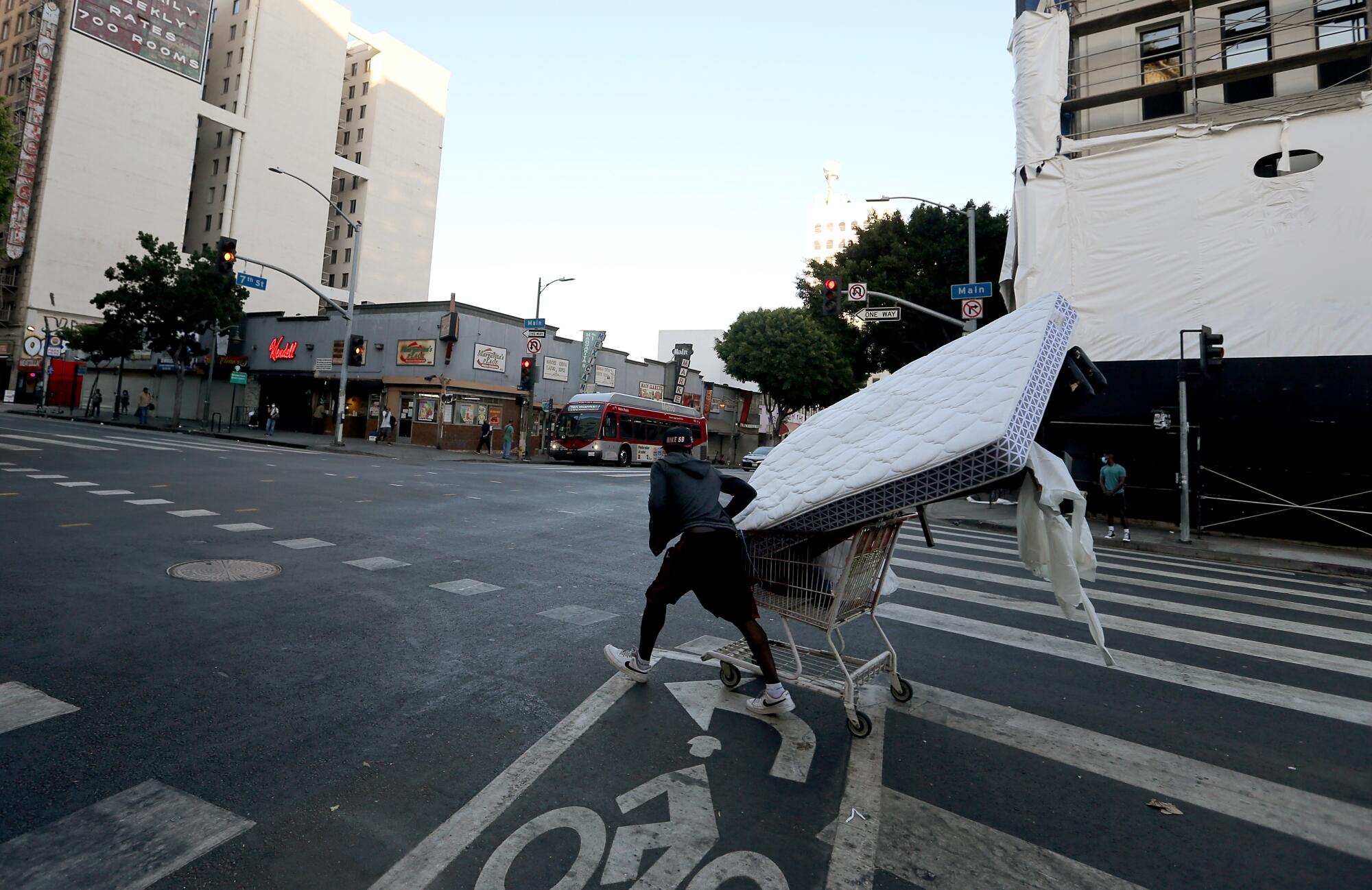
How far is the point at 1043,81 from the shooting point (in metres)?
19.7

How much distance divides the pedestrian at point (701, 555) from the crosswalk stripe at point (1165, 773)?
41.5 inches

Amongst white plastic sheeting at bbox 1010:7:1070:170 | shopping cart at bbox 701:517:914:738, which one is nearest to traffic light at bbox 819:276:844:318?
white plastic sheeting at bbox 1010:7:1070:170

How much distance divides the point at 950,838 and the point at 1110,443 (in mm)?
18197

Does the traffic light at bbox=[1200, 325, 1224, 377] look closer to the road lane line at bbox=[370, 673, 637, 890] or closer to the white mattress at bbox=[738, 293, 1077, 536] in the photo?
the white mattress at bbox=[738, 293, 1077, 536]

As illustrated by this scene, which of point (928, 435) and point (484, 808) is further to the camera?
point (928, 435)

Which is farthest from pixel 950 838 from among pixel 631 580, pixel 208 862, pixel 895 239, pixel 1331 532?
pixel 895 239

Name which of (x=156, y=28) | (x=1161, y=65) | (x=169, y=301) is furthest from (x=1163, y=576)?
(x=156, y=28)

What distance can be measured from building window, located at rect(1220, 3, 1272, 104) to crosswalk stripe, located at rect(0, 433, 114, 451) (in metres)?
31.1

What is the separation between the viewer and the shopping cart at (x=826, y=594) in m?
3.75

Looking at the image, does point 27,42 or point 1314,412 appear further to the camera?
point 27,42

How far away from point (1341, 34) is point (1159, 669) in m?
21.1

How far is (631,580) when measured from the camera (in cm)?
726

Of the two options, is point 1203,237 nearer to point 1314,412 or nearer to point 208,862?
point 1314,412

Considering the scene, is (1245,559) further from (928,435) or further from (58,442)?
(58,442)
